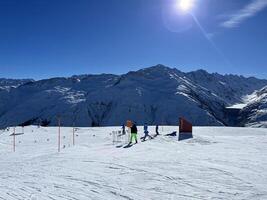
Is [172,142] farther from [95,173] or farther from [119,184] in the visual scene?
[119,184]

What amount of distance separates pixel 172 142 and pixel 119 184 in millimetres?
16141

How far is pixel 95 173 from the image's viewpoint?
15.9 metres

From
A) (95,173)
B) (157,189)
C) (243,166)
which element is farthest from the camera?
(243,166)

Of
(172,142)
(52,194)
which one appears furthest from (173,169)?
(172,142)

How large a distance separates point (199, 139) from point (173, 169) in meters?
15.2

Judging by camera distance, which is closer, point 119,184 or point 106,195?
point 106,195

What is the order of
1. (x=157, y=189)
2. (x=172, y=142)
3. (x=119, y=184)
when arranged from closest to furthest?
(x=157, y=189) < (x=119, y=184) < (x=172, y=142)

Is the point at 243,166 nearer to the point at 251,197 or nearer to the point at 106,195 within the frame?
the point at 251,197

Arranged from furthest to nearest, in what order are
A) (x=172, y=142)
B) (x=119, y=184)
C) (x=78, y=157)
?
1. (x=172, y=142)
2. (x=78, y=157)
3. (x=119, y=184)

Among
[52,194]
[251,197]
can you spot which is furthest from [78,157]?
[251,197]

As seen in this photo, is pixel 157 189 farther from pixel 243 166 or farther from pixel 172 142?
pixel 172 142

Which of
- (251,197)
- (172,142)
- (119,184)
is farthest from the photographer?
(172,142)

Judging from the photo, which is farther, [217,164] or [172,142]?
[172,142]

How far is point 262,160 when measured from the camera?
765 inches
